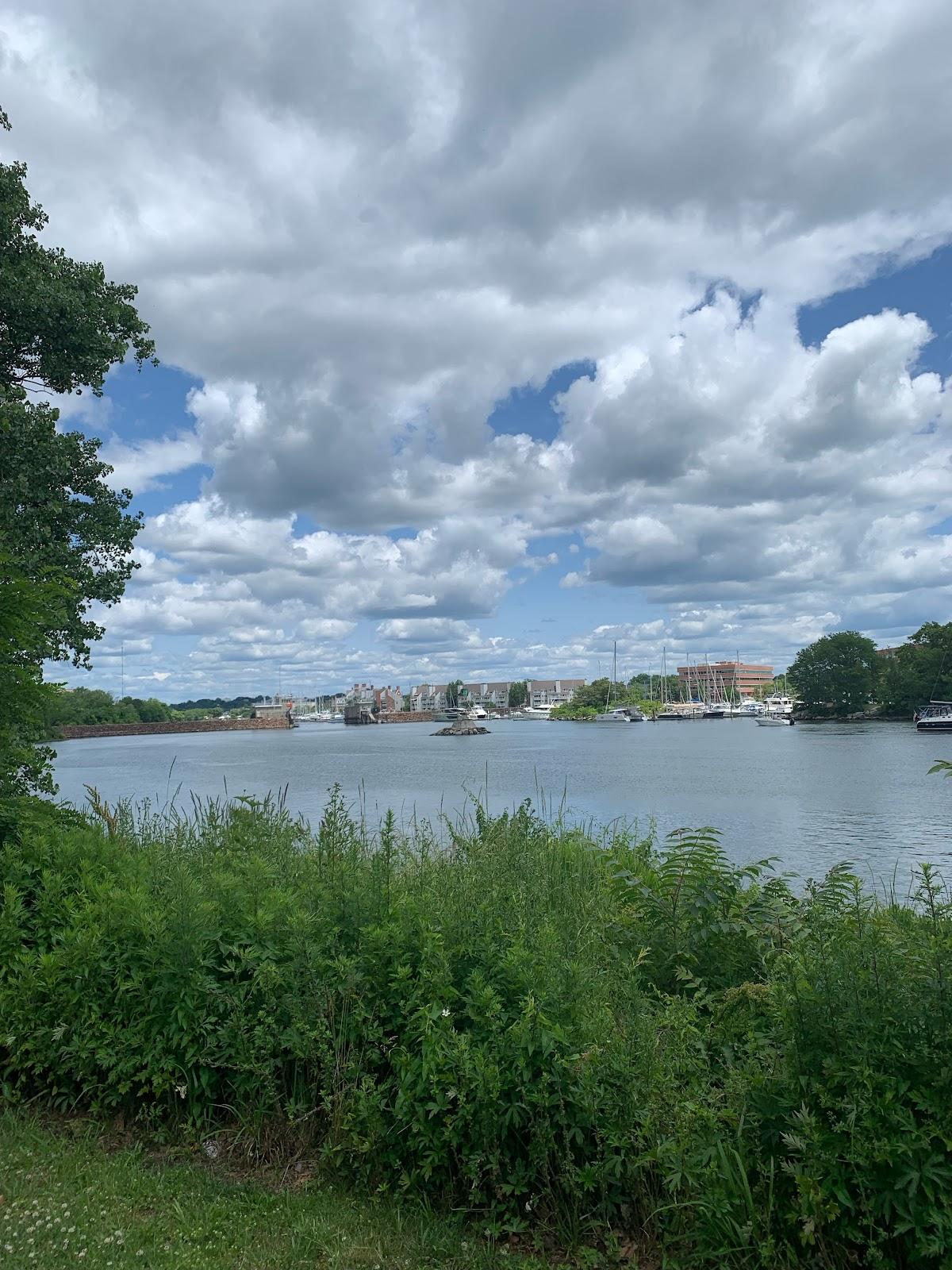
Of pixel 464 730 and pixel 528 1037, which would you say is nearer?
pixel 528 1037

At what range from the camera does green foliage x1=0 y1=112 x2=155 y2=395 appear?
1444cm

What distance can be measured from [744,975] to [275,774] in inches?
1863

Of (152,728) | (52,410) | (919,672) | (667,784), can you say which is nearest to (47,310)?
(52,410)

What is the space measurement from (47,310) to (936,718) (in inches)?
3567

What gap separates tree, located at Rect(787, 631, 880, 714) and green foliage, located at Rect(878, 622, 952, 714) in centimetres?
541

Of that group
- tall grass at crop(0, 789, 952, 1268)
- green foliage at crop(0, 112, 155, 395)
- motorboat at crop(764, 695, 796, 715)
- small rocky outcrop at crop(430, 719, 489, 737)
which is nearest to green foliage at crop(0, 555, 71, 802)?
tall grass at crop(0, 789, 952, 1268)

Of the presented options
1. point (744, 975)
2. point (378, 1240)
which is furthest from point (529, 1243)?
point (744, 975)

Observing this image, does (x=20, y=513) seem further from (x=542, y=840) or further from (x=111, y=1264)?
(x=111, y=1264)

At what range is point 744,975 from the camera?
5.68 meters

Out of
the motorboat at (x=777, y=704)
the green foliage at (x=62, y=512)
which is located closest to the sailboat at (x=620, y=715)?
the motorboat at (x=777, y=704)

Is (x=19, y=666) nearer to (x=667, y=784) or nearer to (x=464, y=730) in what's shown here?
(x=667, y=784)

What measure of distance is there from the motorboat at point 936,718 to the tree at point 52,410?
8729 cm

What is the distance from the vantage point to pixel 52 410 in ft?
48.9

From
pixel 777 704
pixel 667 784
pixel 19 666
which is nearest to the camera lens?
pixel 19 666
